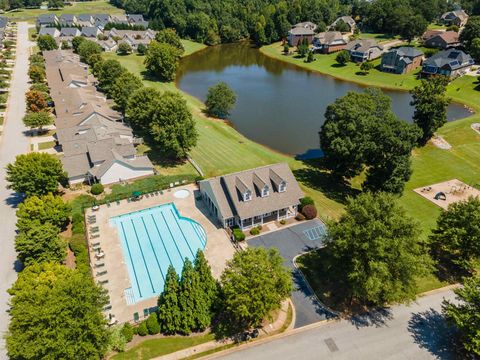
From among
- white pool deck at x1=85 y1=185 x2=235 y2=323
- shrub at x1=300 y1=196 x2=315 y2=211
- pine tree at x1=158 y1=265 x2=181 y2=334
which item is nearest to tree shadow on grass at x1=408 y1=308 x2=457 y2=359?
shrub at x1=300 y1=196 x2=315 y2=211

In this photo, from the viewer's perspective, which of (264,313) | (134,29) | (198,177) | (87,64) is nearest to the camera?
(264,313)

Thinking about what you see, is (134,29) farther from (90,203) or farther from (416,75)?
(90,203)

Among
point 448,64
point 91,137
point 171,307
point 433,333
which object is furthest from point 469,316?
point 448,64

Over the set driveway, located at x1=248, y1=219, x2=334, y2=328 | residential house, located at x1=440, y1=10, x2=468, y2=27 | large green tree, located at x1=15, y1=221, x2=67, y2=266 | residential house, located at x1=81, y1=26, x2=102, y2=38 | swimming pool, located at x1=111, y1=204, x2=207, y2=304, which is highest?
residential house, located at x1=440, y1=10, x2=468, y2=27

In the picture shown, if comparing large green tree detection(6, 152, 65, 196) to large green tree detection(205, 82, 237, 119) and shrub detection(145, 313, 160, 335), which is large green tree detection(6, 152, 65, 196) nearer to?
shrub detection(145, 313, 160, 335)

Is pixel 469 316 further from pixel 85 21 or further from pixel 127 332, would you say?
pixel 85 21

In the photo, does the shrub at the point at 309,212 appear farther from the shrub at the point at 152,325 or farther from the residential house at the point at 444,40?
the residential house at the point at 444,40

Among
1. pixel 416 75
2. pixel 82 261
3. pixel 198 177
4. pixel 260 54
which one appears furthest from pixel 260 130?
pixel 260 54
